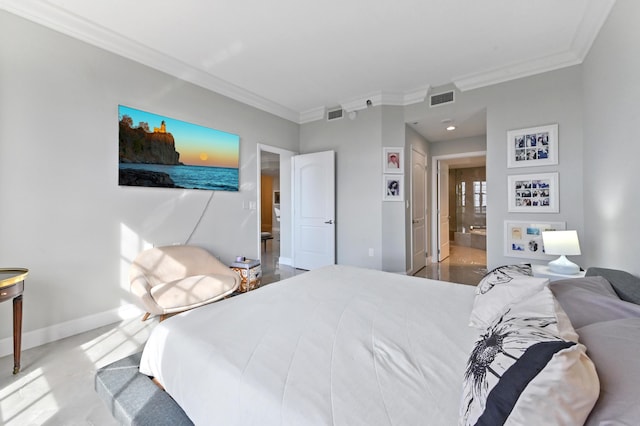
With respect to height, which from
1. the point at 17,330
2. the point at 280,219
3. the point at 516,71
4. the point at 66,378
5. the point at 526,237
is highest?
the point at 516,71

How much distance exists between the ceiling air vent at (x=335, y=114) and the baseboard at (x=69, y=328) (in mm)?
3849

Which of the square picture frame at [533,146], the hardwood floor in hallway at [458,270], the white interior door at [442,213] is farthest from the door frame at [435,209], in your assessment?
the square picture frame at [533,146]

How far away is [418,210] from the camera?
16.1 ft

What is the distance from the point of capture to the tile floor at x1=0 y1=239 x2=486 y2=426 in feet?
5.02

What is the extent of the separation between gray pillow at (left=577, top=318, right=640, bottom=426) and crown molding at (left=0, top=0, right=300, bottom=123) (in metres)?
3.93

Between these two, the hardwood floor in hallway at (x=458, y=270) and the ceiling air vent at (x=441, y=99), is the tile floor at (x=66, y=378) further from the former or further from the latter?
the ceiling air vent at (x=441, y=99)

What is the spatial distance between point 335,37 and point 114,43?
7.17 feet

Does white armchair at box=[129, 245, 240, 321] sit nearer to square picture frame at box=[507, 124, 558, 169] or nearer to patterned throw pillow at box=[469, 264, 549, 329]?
patterned throw pillow at box=[469, 264, 549, 329]

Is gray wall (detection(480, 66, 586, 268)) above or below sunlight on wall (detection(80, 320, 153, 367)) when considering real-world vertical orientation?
above

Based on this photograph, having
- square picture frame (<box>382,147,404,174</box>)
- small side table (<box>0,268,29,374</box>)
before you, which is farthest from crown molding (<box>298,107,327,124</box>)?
small side table (<box>0,268,29,374</box>)

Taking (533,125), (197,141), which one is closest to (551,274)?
(533,125)

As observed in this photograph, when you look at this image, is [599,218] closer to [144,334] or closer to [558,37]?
[558,37]

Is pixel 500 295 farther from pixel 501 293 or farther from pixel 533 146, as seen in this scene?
pixel 533 146

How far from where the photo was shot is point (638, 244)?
1.71 m
